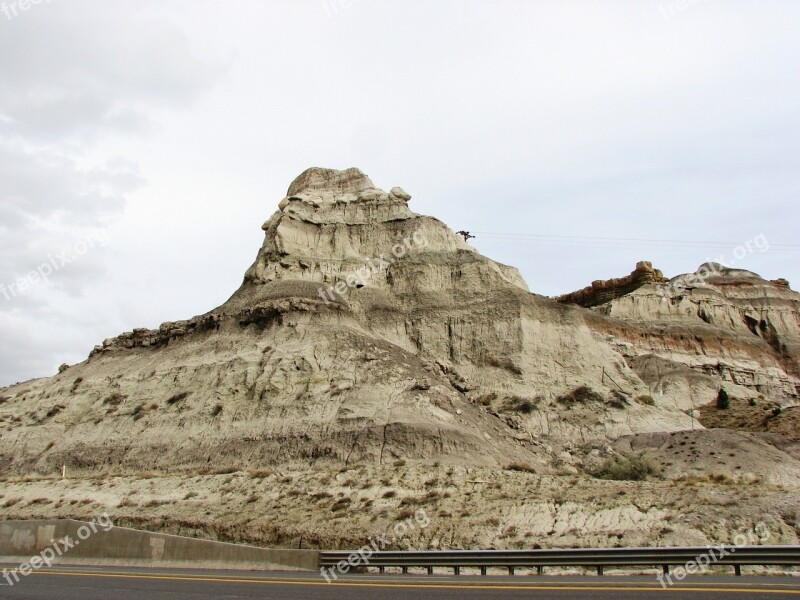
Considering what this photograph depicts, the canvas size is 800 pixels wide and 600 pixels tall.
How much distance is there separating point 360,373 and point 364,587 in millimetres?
25602

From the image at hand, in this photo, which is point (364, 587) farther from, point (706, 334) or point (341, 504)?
point (706, 334)

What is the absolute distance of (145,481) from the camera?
3659 centimetres

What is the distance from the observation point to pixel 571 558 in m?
19.4

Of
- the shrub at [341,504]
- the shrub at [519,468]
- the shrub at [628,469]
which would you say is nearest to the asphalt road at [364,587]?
the shrub at [341,504]

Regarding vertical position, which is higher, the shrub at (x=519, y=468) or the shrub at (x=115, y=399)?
the shrub at (x=115, y=399)

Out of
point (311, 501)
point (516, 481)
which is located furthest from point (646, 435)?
point (311, 501)

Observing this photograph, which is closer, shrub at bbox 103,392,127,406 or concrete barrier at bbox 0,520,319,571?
concrete barrier at bbox 0,520,319,571

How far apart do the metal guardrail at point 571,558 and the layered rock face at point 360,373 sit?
14.2 meters

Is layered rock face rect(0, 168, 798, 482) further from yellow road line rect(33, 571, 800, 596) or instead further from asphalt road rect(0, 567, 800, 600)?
asphalt road rect(0, 567, 800, 600)

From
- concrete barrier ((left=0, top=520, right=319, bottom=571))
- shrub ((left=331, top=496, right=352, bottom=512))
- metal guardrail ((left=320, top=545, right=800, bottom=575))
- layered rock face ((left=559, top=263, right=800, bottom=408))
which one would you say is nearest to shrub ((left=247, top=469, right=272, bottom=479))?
shrub ((left=331, top=496, right=352, bottom=512))

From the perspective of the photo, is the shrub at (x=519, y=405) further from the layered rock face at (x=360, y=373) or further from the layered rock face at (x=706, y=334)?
the layered rock face at (x=706, y=334)

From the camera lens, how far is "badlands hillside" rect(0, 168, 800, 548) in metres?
27.4

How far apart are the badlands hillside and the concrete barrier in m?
4.32

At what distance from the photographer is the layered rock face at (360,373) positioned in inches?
1547
